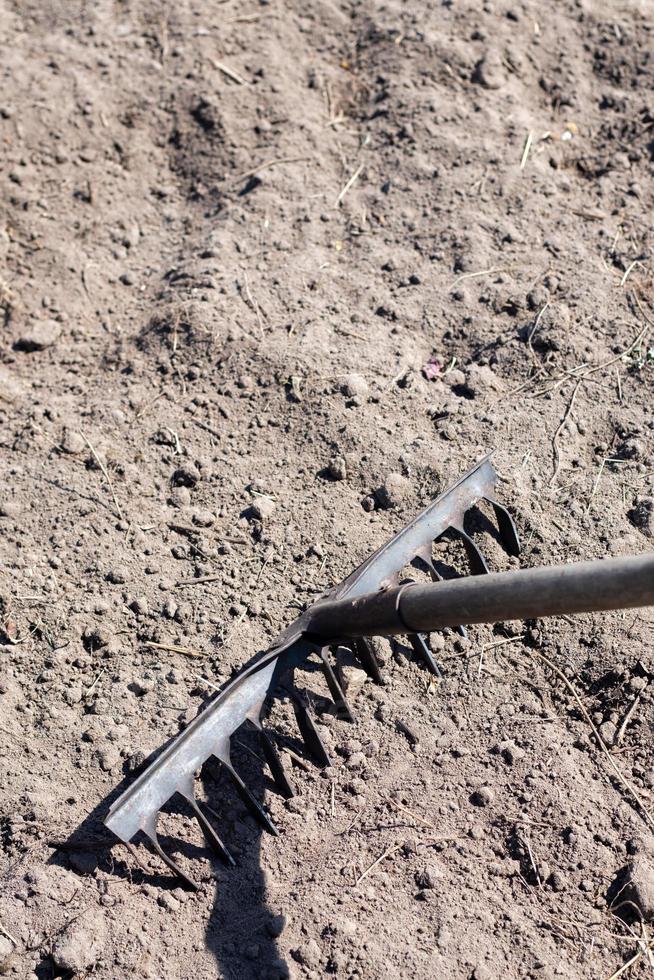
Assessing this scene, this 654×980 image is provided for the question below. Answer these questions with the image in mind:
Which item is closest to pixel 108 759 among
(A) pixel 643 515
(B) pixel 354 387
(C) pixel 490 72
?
(B) pixel 354 387

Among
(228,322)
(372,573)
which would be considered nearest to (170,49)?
(228,322)

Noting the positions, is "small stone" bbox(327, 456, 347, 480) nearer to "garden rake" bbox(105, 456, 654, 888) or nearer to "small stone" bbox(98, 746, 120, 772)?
"garden rake" bbox(105, 456, 654, 888)

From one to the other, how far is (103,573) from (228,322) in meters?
1.16

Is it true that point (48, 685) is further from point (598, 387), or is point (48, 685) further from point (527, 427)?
point (598, 387)

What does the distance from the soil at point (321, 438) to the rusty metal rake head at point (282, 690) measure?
99mm

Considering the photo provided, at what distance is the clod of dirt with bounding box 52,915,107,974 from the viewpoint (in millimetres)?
2543

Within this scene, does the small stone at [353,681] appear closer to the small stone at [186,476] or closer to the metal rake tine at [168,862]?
the metal rake tine at [168,862]

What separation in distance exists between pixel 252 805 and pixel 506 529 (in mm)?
1205

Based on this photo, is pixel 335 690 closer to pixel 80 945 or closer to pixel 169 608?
pixel 169 608

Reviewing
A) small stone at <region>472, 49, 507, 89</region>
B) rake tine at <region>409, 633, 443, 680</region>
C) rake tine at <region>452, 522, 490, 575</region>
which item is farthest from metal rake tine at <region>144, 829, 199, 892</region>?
small stone at <region>472, 49, 507, 89</region>

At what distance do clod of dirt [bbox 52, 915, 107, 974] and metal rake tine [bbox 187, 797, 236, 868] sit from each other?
330 millimetres

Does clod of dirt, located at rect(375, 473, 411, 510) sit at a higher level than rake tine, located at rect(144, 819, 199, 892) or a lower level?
higher

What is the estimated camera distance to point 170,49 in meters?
4.99

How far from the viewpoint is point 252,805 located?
2781 mm
